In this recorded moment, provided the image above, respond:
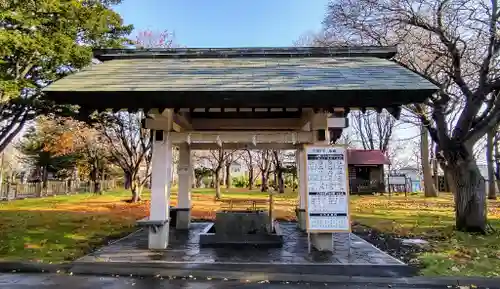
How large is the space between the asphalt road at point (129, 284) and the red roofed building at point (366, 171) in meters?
24.8

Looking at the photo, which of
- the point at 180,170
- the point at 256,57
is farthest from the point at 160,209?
the point at 256,57

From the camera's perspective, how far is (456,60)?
33.2 ft

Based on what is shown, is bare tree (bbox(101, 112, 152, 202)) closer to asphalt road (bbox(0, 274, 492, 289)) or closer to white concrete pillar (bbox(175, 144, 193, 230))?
white concrete pillar (bbox(175, 144, 193, 230))

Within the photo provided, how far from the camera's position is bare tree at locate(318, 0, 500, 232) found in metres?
9.88

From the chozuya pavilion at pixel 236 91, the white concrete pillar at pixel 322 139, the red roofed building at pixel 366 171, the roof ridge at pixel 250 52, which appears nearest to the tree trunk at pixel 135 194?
the chozuya pavilion at pixel 236 91

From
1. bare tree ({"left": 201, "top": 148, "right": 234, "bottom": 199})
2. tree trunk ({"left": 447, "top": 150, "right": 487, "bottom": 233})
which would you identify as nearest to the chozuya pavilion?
tree trunk ({"left": 447, "top": 150, "right": 487, "bottom": 233})

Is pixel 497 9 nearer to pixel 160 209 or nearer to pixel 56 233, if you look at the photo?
pixel 160 209

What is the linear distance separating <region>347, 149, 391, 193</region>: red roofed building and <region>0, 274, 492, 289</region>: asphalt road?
81.4 ft

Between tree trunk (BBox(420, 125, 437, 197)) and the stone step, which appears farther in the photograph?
tree trunk (BBox(420, 125, 437, 197))

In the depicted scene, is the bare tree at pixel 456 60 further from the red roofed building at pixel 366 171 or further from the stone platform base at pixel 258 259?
the red roofed building at pixel 366 171

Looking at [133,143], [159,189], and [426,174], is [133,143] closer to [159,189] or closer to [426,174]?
[159,189]

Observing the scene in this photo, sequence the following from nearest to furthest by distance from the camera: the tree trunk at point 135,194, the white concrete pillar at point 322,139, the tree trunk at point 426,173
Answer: the white concrete pillar at point 322,139 → the tree trunk at point 135,194 → the tree trunk at point 426,173

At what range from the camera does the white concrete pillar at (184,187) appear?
1092cm

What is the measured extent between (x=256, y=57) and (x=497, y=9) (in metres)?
6.65
